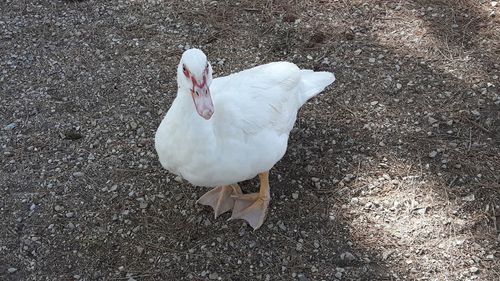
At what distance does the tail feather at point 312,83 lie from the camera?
11.7ft

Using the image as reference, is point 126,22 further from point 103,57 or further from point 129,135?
point 129,135

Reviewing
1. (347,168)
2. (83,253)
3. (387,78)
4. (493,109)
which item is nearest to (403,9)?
(387,78)

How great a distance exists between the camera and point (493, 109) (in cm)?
395

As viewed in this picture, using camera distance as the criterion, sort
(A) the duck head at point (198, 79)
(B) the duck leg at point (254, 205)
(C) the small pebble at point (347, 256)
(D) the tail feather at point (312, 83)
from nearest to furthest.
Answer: (A) the duck head at point (198, 79) → (C) the small pebble at point (347, 256) → (B) the duck leg at point (254, 205) → (D) the tail feather at point (312, 83)

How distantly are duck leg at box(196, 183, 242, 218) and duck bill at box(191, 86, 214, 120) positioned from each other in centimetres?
97

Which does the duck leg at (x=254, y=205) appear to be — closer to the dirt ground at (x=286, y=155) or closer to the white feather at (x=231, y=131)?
the dirt ground at (x=286, y=155)

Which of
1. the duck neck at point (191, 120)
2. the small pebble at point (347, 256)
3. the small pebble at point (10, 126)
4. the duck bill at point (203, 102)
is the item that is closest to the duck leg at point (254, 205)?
the small pebble at point (347, 256)

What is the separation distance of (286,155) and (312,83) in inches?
20.3

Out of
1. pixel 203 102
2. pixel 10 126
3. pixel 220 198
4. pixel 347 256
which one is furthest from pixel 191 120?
pixel 10 126

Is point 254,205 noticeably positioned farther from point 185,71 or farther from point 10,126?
point 10,126

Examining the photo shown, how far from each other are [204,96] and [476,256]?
1.80 meters

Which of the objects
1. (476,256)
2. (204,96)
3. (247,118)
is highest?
(204,96)

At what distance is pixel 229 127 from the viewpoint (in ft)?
9.61

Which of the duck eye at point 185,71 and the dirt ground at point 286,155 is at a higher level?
the duck eye at point 185,71
